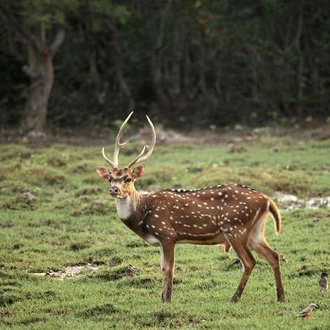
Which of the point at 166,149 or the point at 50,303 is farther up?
the point at 50,303

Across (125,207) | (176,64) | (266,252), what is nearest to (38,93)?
(176,64)

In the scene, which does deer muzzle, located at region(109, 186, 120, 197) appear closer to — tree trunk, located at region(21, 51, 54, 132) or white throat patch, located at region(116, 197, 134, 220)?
white throat patch, located at region(116, 197, 134, 220)

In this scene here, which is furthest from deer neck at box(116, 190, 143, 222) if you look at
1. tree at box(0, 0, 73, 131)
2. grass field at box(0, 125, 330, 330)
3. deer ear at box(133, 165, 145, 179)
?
tree at box(0, 0, 73, 131)

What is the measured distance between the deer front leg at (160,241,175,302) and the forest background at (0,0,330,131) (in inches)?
665

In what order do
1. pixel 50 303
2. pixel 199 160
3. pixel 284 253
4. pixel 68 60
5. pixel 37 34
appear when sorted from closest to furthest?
pixel 50 303
pixel 284 253
pixel 199 160
pixel 37 34
pixel 68 60

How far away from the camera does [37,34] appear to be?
25.9 m

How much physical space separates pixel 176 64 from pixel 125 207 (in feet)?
65.9

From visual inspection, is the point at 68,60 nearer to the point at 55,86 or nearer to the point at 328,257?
the point at 55,86

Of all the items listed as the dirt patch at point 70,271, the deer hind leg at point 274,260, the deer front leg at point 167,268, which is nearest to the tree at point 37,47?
the dirt patch at point 70,271

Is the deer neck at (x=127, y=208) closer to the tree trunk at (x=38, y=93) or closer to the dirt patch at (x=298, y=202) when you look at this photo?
the dirt patch at (x=298, y=202)

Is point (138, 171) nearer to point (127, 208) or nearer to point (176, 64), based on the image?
point (127, 208)

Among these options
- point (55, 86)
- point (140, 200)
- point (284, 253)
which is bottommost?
point (55, 86)

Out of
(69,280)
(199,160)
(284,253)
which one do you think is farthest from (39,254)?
(199,160)

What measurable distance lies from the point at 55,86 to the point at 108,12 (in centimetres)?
A: 531
